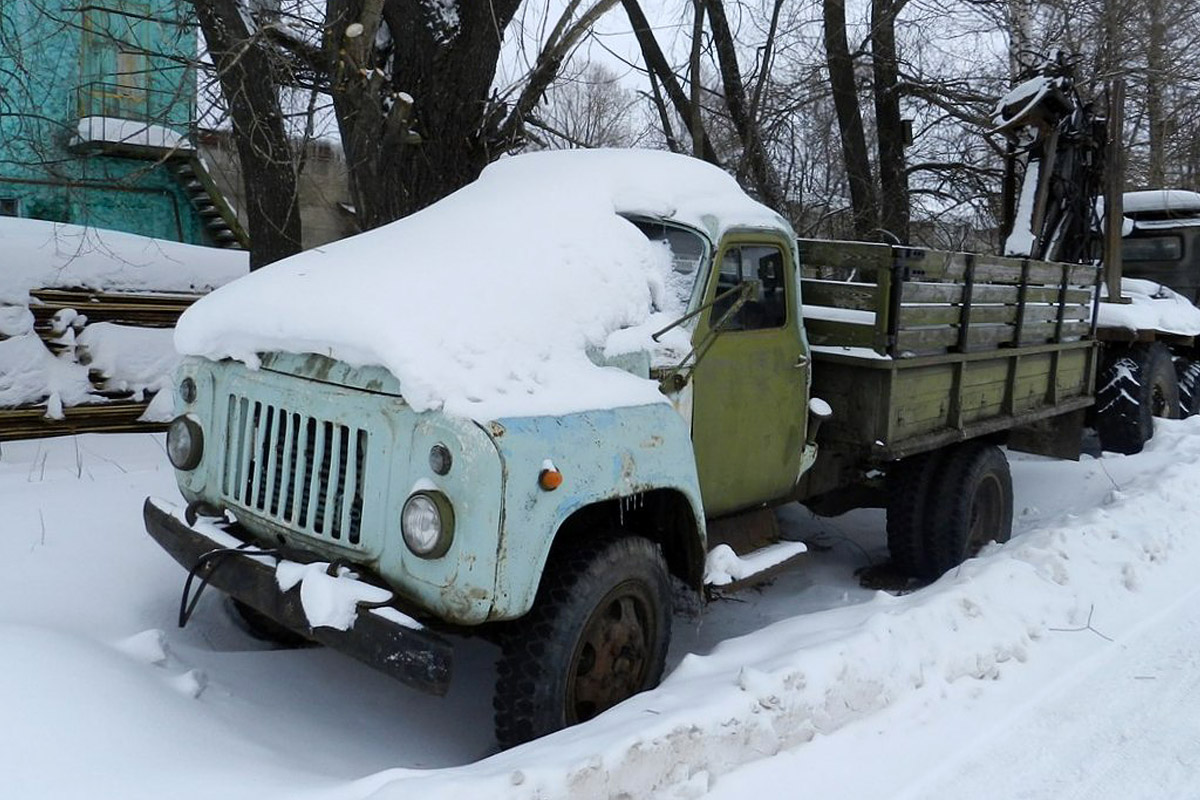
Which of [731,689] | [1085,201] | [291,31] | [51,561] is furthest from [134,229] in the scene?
[731,689]

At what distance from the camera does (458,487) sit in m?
3.03

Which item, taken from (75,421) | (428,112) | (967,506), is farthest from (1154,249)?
(75,421)

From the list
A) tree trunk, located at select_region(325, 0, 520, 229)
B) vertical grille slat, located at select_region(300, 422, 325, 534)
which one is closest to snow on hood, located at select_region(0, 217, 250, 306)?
tree trunk, located at select_region(325, 0, 520, 229)

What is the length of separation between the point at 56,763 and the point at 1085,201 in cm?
1021

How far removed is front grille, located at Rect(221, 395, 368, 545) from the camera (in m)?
3.31

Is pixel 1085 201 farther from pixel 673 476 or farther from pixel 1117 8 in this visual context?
pixel 673 476

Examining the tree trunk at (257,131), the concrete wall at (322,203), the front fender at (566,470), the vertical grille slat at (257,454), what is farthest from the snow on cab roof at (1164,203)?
the concrete wall at (322,203)

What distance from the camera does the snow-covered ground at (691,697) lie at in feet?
9.39

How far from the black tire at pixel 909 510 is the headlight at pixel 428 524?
3474 mm

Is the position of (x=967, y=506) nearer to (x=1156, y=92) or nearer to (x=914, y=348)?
(x=914, y=348)

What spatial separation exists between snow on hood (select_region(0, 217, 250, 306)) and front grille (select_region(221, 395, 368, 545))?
410 cm

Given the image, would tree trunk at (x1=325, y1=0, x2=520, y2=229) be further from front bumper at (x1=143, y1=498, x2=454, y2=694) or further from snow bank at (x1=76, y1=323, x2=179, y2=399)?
front bumper at (x1=143, y1=498, x2=454, y2=694)

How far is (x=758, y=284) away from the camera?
429 cm

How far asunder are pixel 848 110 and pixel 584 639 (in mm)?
10518
